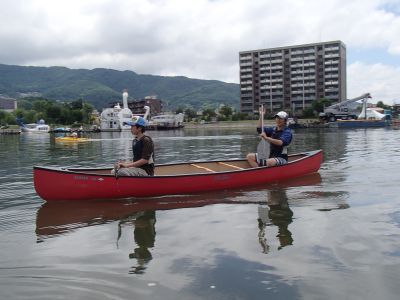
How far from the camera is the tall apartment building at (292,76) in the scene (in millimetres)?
163250

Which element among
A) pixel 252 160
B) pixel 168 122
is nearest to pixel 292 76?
pixel 168 122

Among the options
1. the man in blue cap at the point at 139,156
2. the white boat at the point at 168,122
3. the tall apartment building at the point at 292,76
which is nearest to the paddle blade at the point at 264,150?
the man in blue cap at the point at 139,156

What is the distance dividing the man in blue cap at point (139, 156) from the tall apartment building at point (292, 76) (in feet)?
510

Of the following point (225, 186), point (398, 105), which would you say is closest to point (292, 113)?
point (398, 105)

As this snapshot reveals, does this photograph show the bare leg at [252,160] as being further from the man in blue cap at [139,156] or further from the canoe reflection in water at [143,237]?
the canoe reflection in water at [143,237]

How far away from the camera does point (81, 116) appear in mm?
164375

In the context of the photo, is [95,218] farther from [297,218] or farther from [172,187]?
[297,218]

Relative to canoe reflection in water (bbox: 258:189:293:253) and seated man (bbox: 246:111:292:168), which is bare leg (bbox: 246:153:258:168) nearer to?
seated man (bbox: 246:111:292:168)

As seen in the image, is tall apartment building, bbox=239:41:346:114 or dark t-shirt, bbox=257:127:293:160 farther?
tall apartment building, bbox=239:41:346:114

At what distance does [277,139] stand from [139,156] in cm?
490

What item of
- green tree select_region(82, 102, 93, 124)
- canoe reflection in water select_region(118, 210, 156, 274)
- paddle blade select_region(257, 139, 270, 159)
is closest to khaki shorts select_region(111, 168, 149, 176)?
canoe reflection in water select_region(118, 210, 156, 274)

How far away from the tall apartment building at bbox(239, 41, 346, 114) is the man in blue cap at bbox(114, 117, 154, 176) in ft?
510

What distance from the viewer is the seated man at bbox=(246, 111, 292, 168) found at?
13797 millimetres

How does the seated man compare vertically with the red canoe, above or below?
above
